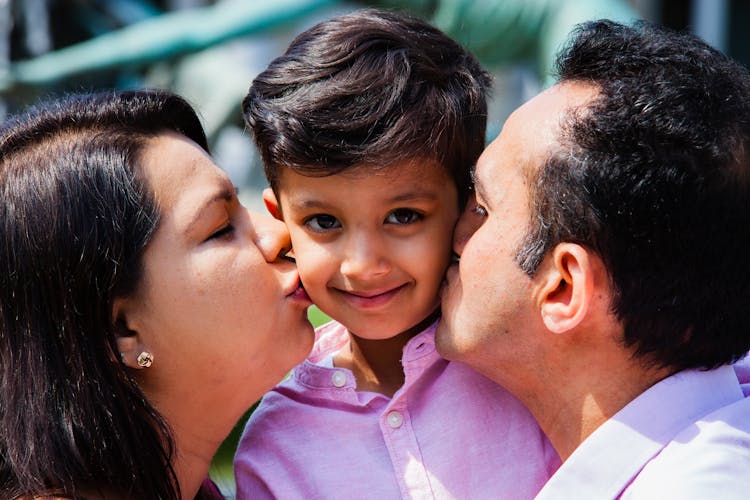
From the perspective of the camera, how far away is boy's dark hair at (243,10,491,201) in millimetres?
2037

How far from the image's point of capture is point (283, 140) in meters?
2.08

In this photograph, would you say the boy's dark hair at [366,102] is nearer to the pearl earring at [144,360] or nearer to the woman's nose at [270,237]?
the woman's nose at [270,237]

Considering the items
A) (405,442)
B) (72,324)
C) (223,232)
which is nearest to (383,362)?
(405,442)

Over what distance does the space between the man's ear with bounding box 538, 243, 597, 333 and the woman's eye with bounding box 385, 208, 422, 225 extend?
300 millimetres

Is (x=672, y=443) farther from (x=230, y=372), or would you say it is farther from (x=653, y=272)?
(x=230, y=372)

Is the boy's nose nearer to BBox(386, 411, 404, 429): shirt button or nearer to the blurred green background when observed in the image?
BBox(386, 411, 404, 429): shirt button

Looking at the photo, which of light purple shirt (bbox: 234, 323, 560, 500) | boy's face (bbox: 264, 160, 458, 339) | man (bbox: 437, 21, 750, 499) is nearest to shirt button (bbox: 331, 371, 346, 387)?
light purple shirt (bbox: 234, 323, 560, 500)

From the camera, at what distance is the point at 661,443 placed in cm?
189

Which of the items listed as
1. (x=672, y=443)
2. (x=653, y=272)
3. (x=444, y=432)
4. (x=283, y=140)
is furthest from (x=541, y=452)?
(x=283, y=140)

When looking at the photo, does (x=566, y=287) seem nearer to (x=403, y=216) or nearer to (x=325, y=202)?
(x=403, y=216)

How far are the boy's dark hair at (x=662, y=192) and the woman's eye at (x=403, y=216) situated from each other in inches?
9.7

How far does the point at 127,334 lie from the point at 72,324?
5.7 inches

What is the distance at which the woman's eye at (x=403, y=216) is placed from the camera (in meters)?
2.08

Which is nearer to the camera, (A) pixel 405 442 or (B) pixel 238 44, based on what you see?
(A) pixel 405 442
